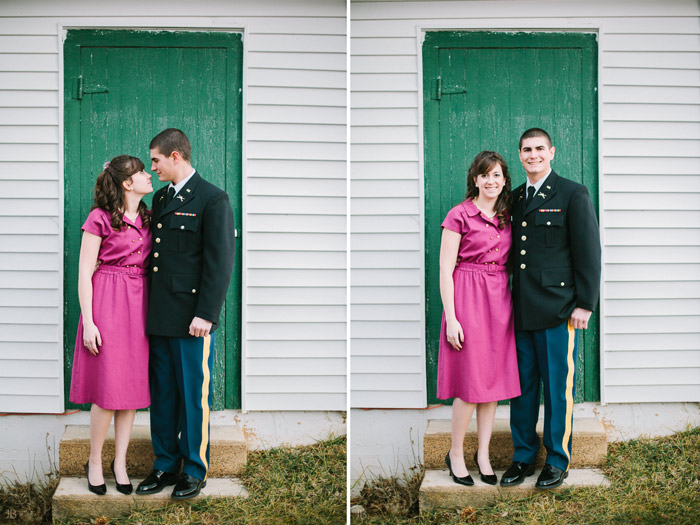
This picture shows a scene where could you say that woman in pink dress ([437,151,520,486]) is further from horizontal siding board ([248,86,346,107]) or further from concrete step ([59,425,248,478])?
concrete step ([59,425,248,478])

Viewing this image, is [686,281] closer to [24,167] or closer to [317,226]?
[317,226]

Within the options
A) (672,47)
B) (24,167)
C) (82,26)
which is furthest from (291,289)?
(672,47)

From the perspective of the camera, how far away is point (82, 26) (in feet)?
7.64

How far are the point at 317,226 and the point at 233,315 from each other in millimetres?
509

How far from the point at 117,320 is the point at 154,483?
2.11ft

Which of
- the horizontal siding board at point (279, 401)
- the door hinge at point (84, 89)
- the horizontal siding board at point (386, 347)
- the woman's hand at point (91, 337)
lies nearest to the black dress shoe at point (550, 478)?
the horizontal siding board at point (386, 347)

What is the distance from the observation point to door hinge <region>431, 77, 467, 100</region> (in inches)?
98.4

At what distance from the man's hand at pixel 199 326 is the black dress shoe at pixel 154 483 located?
A: 57 centimetres

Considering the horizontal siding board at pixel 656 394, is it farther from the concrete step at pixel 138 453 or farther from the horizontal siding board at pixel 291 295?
the concrete step at pixel 138 453

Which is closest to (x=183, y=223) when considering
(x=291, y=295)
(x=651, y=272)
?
(x=291, y=295)

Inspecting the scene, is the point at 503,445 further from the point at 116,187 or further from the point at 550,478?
the point at 116,187

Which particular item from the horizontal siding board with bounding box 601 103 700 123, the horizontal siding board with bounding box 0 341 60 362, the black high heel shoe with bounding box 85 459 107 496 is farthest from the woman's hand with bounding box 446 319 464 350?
the horizontal siding board with bounding box 0 341 60 362

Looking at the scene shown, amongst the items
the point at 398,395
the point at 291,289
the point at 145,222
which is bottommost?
the point at 398,395

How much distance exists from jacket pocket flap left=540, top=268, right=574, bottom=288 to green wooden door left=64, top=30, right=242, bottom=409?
1.20m
